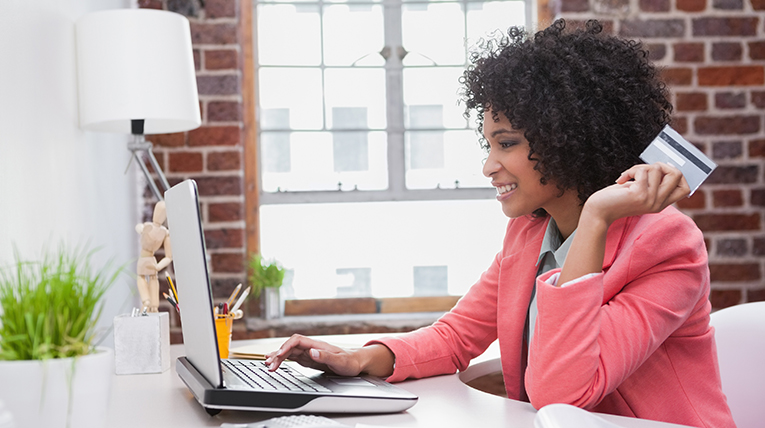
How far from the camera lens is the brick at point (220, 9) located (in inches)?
→ 99.9

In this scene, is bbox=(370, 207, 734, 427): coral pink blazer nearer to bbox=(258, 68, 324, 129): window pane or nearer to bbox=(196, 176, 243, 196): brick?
bbox=(196, 176, 243, 196): brick

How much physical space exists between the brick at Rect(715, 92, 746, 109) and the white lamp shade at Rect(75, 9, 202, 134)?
85.0 inches

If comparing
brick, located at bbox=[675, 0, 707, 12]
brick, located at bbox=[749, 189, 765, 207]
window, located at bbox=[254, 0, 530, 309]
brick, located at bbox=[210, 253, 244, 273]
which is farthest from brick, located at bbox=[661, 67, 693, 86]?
brick, located at bbox=[210, 253, 244, 273]

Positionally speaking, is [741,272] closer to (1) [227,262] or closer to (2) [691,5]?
(2) [691,5]

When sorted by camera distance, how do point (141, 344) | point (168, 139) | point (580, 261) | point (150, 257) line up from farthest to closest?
point (168, 139) → point (150, 257) → point (141, 344) → point (580, 261)

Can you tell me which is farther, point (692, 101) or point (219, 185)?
point (692, 101)

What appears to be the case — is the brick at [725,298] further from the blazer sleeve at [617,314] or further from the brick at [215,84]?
the brick at [215,84]

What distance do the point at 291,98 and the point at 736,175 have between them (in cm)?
189

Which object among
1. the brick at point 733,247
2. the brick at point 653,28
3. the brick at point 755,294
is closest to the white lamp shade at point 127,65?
the brick at point 653,28

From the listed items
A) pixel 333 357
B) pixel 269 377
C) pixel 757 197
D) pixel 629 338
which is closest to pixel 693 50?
pixel 757 197

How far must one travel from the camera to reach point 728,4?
8.70 ft

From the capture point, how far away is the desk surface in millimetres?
881

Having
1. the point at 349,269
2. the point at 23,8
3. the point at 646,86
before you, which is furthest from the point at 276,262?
the point at 646,86

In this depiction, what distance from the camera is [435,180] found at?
9.30 ft
